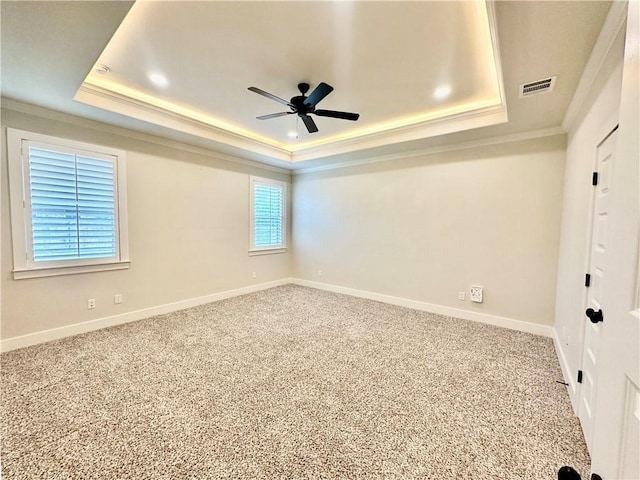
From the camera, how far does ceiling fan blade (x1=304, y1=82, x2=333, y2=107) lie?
242 centimetres

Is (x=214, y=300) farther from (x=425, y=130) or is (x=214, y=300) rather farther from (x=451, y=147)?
(x=451, y=147)

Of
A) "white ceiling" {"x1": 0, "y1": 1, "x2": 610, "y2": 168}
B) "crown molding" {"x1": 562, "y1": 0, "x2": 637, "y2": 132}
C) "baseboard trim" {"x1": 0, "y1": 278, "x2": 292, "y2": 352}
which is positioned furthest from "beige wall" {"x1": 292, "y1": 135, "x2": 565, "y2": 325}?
"baseboard trim" {"x1": 0, "y1": 278, "x2": 292, "y2": 352}

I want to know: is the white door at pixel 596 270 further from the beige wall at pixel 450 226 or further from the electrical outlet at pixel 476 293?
the electrical outlet at pixel 476 293

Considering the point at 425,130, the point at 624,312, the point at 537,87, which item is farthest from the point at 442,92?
the point at 624,312

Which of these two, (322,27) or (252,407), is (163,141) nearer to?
(322,27)

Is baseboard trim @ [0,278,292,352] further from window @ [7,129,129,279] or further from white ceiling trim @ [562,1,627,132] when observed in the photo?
white ceiling trim @ [562,1,627,132]

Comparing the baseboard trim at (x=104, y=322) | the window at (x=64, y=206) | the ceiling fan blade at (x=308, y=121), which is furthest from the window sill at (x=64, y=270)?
the ceiling fan blade at (x=308, y=121)

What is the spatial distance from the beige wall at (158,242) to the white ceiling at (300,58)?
512 mm

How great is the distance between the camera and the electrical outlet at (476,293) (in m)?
3.85

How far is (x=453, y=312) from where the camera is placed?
13.3 feet

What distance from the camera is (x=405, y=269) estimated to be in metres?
4.52

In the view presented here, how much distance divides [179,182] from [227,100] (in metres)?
1.60

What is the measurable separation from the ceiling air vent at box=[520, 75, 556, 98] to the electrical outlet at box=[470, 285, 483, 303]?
8.03 feet

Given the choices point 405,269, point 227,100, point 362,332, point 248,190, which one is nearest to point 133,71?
point 227,100
